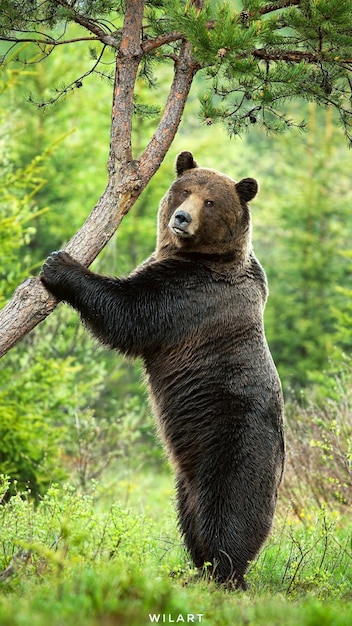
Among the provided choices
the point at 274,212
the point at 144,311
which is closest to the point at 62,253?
the point at 144,311

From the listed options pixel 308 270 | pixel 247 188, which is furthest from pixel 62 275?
pixel 308 270

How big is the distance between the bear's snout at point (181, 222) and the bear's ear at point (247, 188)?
→ 557 millimetres

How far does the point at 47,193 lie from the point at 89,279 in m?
11.5

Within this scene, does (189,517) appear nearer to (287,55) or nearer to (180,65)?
(180,65)

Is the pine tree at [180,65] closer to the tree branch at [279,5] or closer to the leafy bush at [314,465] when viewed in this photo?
the tree branch at [279,5]

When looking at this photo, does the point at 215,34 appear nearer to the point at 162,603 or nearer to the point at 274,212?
the point at 162,603

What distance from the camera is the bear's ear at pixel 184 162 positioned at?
232 inches

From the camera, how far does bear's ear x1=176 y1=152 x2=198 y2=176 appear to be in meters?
5.89

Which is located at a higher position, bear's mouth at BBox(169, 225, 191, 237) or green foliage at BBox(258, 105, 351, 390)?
green foliage at BBox(258, 105, 351, 390)

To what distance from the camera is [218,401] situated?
5.54 meters

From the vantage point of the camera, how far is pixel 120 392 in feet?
53.6

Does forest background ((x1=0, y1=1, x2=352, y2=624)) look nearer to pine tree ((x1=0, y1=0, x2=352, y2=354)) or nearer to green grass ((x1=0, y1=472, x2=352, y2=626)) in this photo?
green grass ((x1=0, y1=472, x2=352, y2=626))

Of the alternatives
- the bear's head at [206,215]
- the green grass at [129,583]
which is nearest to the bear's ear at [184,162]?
the bear's head at [206,215]

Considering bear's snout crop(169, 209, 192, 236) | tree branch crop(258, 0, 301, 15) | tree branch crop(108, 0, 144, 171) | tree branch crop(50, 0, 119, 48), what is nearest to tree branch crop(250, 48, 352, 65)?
tree branch crop(258, 0, 301, 15)
